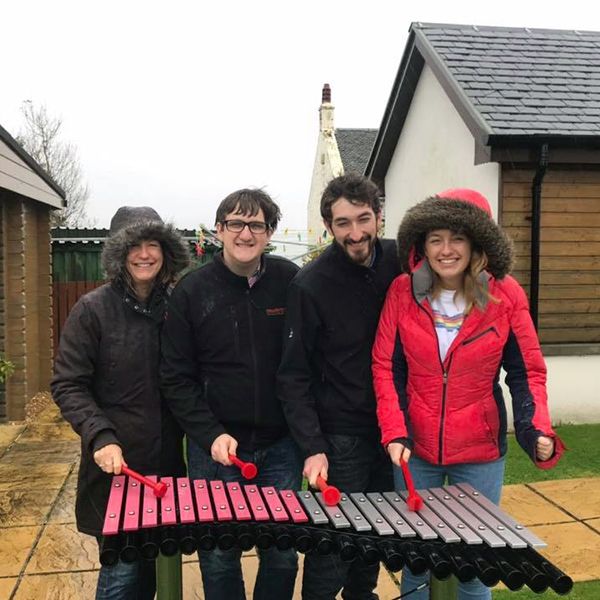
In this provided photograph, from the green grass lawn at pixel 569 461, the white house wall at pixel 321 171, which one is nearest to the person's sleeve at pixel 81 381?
the green grass lawn at pixel 569 461

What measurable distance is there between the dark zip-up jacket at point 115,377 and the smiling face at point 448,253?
48.7 inches

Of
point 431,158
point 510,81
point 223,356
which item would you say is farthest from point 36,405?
point 510,81

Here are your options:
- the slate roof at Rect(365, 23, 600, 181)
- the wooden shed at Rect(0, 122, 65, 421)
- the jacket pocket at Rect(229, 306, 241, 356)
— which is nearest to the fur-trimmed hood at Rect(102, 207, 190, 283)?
the jacket pocket at Rect(229, 306, 241, 356)

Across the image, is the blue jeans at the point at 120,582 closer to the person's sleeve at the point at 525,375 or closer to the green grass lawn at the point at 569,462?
the person's sleeve at the point at 525,375

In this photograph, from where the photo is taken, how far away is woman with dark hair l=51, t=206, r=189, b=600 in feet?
9.44

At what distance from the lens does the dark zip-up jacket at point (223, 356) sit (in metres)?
2.92

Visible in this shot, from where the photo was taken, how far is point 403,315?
2.89 m

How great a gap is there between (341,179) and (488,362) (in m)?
1.00

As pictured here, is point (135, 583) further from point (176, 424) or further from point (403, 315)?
point (403, 315)

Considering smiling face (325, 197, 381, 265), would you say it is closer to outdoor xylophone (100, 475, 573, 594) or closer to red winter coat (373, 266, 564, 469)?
red winter coat (373, 266, 564, 469)

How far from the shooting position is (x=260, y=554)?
2998 mm

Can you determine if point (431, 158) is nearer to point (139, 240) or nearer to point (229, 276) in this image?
point (229, 276)

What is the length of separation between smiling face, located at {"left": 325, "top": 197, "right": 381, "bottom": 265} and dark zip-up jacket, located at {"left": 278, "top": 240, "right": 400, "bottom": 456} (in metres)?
0.08

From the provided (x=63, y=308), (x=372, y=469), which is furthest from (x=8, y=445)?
(x=372, y=469)
